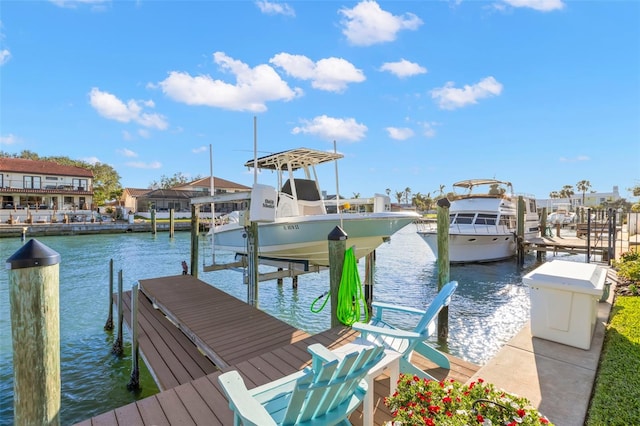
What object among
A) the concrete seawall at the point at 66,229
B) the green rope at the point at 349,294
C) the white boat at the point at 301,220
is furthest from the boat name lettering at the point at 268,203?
the concrete seawall at the point at 66,229

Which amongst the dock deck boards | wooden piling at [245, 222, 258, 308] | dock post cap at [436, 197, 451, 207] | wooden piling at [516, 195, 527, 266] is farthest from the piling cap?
wooden piling at [516, 195, 527, 266]

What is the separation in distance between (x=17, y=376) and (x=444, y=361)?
4025 mm

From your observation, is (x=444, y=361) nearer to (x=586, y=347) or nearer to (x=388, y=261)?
(x=586, y=347)

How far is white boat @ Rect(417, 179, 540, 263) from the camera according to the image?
16.7m

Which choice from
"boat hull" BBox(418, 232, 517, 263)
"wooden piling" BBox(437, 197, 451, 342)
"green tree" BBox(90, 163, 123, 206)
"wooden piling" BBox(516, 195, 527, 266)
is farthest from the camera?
"green tree" BBox(90, 163, 123, 206)

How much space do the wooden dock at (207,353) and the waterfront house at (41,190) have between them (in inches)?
1436

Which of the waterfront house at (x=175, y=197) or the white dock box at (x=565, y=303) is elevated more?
the waterfront house at (x=175, y=197)

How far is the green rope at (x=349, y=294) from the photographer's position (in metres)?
5.18

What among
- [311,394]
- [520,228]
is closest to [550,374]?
[311,394]

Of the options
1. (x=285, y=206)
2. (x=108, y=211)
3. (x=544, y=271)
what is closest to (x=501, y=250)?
(x=285, y=206)

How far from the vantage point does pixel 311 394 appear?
6.97 feet

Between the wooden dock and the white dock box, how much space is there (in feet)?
3.36

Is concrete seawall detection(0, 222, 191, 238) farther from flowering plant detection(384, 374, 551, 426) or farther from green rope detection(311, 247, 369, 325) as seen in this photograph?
flowering plant detection(384, 374, 551, 426)

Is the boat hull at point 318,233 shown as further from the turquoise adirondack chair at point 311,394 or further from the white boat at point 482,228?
the white boat at point 482,228
